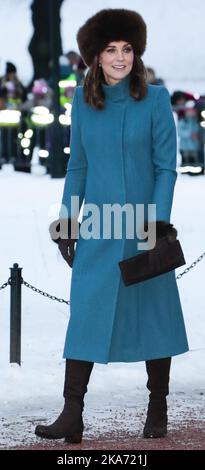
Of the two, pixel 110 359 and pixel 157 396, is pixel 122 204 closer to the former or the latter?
pixel 110 359

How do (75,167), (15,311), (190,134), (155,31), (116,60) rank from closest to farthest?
(116,60) < (75,167) < (15,311) < (190,134) < (155,31)

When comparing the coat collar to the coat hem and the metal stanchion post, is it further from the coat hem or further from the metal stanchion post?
the metal stanchion post

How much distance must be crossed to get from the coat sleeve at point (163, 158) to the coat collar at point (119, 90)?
0.13 m

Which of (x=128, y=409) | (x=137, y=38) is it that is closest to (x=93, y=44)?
(x=137, y=38)

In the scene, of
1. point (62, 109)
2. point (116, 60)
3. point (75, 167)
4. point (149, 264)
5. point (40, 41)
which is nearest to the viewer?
point (149, 264)

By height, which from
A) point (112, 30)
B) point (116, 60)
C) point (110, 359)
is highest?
point (112, 30)

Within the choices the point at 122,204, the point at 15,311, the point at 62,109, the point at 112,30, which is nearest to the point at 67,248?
the point at 122,204

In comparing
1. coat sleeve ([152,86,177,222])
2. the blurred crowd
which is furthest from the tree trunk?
coat sleeve ([152,86,177,222])

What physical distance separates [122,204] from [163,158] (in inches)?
10.0

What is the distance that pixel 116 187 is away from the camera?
7.17 metres

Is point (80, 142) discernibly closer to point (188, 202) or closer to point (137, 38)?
point (137, 38)

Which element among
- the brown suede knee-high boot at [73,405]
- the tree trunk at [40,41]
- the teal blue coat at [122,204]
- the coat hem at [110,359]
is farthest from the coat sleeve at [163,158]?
the tree trunk at [40,41]

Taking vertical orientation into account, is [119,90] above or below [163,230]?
above

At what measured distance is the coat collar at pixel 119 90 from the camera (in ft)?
23.5
